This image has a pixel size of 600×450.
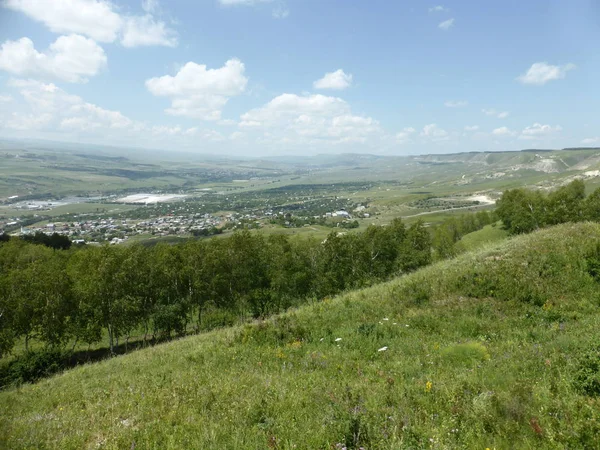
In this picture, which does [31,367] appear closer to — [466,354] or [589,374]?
[466,354]

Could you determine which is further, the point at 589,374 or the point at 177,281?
the point at 177,281

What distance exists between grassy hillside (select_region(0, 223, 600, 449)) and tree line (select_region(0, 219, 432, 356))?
50.5 ft

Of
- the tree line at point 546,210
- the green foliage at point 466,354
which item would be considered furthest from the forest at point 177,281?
the green foliage at point 466,354

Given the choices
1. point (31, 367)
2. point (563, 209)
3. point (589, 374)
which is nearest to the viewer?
point (589, 374)

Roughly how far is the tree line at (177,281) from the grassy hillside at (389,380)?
50.5 feet

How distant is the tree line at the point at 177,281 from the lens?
31.9 meters

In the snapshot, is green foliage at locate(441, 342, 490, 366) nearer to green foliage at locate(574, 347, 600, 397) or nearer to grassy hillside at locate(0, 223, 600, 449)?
grassy hillside at locate(0, 223, 600, 449)

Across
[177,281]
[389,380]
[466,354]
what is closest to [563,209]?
[177,281]

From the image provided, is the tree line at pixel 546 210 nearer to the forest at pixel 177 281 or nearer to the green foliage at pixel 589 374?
the forest at pixel 177 281

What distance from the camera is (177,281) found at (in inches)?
1604

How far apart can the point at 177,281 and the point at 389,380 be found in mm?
37186

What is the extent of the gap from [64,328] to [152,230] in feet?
467

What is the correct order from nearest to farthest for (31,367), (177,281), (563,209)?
1. (31,367)
2. (177,281)
3. (563,209)

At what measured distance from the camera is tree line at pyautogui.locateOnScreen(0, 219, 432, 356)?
31891mm
